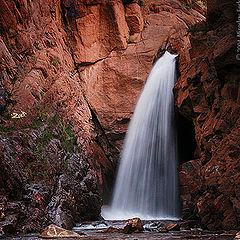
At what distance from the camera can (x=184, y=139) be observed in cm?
1560

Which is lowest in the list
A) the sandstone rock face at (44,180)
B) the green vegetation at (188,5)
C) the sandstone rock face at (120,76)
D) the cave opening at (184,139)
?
the sandstone rock face at (44,180)

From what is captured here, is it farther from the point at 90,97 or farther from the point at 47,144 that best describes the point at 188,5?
the point at 47,144

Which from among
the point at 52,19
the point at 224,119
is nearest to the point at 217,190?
the point at 224,119

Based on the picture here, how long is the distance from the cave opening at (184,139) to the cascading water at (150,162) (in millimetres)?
382

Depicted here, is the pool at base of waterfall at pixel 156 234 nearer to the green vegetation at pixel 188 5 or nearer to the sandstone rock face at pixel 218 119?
the sandstone rock face at pixel 218 119

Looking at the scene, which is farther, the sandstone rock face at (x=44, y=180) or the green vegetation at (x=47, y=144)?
the green vegetation at (x=47, y=144)

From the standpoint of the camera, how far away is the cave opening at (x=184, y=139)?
50.6 ft

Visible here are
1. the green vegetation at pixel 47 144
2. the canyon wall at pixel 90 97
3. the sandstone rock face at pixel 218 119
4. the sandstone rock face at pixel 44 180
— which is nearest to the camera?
the sandstone rock face at pixel 218 119

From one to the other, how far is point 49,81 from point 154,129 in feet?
21.4

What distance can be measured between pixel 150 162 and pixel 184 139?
252 centimetres

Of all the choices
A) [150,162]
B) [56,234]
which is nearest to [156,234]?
[56,234]

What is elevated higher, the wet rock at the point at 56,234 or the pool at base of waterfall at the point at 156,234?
the wet rock at the point at 56,234

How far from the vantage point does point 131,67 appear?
58.5ft

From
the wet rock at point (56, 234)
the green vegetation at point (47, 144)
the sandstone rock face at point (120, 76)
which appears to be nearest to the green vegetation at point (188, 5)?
the sandstone rock face at point (120, 76)
